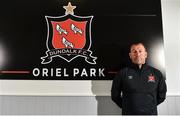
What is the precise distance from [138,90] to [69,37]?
97 cm

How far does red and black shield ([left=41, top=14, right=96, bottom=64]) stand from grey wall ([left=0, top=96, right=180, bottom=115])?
42cm

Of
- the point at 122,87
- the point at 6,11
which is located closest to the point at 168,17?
the point at 122,87

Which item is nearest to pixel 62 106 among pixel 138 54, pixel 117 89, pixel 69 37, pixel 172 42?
pixel 117 89

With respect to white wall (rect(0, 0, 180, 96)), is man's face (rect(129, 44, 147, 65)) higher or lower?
higher

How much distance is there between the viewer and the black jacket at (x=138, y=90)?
7.81ft

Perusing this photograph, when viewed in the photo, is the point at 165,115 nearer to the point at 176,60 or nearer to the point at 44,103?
the point at 176,60

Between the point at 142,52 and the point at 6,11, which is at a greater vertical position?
the point at 6,11

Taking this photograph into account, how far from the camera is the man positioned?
2383mm

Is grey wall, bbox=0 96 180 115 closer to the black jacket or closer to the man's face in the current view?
the black jacket

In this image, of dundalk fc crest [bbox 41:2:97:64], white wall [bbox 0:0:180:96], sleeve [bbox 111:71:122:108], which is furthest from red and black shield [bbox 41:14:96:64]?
sleeve [bbox 111:71:122:108]

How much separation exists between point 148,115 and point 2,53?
1.66 meters

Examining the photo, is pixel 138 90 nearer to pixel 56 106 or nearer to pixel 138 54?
pixel 138 54

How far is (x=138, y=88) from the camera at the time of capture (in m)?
2.40

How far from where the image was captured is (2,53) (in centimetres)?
282
